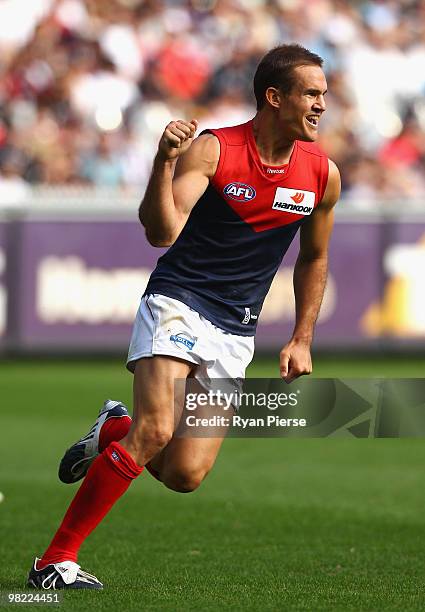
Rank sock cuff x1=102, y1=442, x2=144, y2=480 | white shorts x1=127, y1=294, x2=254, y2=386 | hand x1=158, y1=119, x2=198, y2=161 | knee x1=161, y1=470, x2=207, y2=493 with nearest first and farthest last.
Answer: hand x1=158, y1=119, x2=198, y2=161, sock cuff x1=102, y1=442, x2=144, y2=480, white shorts x1=127, y1=294, x2=254, y2=386, knee x1=161, y1=470, x2=207, y2=493

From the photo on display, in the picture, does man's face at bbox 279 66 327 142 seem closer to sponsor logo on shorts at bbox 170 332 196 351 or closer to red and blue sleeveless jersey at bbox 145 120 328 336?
red and blue sleeveless jersey at bbox 145 120 328 336

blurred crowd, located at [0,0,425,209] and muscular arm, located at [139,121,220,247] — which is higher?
blurred crowd, located at [0,0,425,209]

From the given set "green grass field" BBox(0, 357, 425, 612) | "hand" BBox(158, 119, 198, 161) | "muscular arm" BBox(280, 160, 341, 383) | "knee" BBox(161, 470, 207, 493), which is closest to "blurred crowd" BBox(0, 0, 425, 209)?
"green grass field" BBox(0, 357, 425, 612)

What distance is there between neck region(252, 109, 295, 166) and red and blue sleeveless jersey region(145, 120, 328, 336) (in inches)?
1.2

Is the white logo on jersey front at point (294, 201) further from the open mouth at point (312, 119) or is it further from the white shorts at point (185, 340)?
the white shorts at point (185, 340)

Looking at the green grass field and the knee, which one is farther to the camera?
the knee

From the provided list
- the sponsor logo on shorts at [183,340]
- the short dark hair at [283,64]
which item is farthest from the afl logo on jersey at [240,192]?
the sponsor logo on shorts at [183,340]

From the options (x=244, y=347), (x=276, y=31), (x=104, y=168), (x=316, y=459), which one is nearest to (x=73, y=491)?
(x=316, y=459)

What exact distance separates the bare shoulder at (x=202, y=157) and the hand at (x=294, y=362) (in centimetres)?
86

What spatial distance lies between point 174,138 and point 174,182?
0.44 m

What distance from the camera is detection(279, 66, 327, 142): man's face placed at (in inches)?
216

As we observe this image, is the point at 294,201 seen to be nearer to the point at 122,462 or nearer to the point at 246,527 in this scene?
the point at 122,462

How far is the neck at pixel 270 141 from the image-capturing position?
5637 mm

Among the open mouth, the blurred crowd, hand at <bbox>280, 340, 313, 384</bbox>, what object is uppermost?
the blurred crowd
